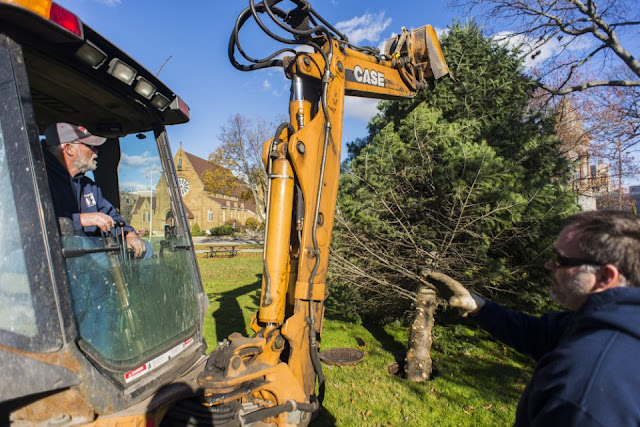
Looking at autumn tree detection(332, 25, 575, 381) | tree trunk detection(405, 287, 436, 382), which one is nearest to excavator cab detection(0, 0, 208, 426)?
autumn tree detection(332, 25, 575, 381)

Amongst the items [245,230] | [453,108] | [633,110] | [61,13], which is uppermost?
[633,110]

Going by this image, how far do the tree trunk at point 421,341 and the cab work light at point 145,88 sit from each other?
4144 millimetres

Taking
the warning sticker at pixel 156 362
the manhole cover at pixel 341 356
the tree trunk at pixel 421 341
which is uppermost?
the warning sticker at pixel 156 362

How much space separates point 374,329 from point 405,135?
354 cm

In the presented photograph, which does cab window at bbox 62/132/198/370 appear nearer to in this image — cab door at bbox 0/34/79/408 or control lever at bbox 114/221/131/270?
control lever at bbox 114/221/131/270

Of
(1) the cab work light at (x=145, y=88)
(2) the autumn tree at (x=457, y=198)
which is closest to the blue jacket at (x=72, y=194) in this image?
(1) the cab work light at (x=145, y=88)

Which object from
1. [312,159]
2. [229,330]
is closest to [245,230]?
[229,330]

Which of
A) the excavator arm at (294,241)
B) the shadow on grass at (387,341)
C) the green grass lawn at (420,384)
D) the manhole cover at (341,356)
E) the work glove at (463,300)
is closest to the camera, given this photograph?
the work glove at (463,300)

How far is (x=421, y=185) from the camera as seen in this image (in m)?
5.62

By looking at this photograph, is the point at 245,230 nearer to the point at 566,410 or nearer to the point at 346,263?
the point at 346,263

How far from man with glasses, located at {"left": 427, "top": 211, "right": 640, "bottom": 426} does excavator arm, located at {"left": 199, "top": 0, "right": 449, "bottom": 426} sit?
1662 millimetres

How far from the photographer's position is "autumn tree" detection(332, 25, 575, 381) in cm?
512

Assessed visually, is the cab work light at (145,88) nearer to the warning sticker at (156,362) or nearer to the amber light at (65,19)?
the amber light at (65,19)

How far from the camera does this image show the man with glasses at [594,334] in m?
1.12
